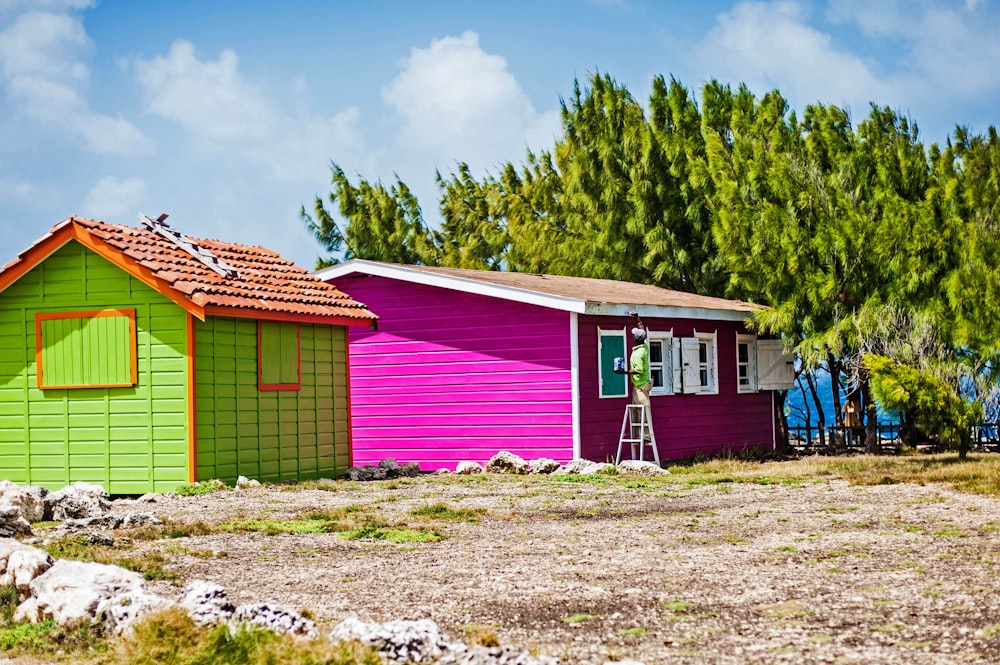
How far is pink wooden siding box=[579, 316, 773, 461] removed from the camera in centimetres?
1911

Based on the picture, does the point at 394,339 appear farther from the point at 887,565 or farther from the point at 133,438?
the point at 887,565

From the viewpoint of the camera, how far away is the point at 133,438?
15891 millimetres

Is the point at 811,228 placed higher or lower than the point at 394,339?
higher

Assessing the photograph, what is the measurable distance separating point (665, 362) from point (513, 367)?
295 centimetres

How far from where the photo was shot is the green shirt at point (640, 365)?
1883 cm

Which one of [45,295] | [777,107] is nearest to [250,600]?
[45,295]

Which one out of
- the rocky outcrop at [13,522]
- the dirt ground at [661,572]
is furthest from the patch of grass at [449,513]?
the rocky outcrop at [13,522]

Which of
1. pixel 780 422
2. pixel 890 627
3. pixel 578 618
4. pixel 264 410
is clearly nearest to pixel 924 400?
→ pixel 780 422

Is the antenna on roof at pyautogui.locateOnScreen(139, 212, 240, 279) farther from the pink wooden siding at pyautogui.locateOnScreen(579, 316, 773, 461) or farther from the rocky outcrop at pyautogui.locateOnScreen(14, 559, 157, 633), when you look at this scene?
→ the rocky outcrop at pyautogui.locateOnScreen(14, 559, 157, 633)

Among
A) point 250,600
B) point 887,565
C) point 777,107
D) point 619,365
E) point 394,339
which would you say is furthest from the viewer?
point 777,107

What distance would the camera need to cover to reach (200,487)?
15086mm

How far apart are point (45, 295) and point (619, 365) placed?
8.22 meters

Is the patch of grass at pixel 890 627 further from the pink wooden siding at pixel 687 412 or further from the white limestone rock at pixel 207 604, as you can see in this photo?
the pink wooden siding at pixel 687 412

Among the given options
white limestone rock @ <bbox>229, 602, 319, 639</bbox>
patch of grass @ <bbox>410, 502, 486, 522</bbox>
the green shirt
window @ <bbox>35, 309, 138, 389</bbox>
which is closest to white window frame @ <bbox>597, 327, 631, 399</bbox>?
the green shirt
